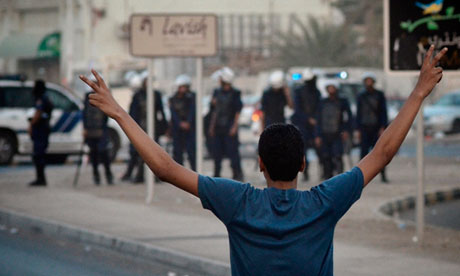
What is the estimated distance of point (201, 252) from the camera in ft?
34.0

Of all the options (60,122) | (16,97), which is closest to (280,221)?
(60,122)

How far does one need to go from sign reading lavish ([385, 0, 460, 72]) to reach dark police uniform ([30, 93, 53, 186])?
29.7 ft

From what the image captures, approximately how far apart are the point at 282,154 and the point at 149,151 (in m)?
0.48

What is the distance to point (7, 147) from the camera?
2433 centimetres

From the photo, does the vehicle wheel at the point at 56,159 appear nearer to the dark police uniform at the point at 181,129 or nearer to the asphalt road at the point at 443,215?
the dark police uniform at the point at 181,129

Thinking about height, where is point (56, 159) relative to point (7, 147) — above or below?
below

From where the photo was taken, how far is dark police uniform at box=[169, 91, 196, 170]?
19.4 metres

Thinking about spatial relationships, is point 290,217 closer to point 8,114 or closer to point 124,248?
point 124,248

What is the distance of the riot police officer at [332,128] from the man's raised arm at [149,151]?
573 inches

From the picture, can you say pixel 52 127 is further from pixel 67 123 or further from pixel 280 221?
pixel 280 221

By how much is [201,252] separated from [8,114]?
1497 centimetres

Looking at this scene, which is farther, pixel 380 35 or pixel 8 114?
pixel 380 35

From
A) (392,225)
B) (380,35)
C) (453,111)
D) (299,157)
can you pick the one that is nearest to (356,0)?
(380,35)

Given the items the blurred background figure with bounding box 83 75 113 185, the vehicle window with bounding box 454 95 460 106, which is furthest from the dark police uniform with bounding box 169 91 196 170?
the vehicle window with bounding box 454 95 460 106
